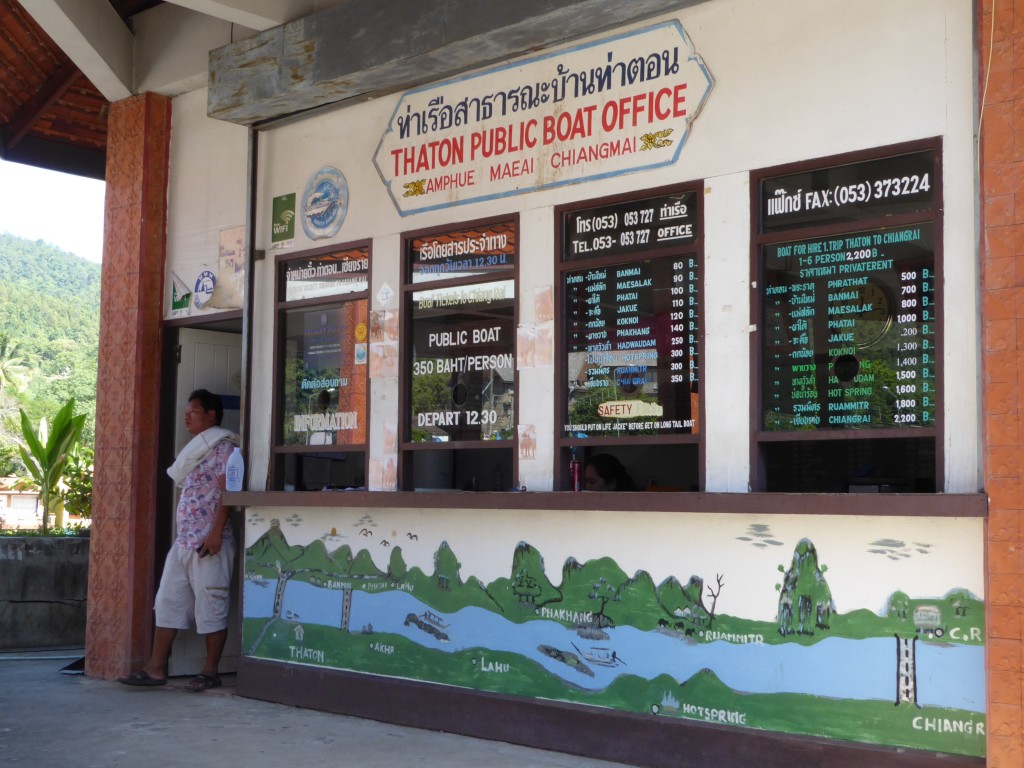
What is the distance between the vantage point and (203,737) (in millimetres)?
6402

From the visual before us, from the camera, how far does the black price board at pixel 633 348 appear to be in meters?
5.78

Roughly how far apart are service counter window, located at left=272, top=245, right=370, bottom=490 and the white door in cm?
79

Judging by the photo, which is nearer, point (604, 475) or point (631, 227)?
point (631, 227)

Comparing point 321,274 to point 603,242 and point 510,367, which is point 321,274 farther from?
point 603,242

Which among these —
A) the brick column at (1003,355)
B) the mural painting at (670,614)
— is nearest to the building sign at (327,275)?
the mural painting at (670,614)

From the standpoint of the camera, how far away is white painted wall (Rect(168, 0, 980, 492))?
15.9 feet

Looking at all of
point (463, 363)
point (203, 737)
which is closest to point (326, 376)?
point (463, 363)

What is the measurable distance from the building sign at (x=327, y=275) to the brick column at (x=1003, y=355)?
3.96 m

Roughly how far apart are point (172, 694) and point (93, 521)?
1.65 m

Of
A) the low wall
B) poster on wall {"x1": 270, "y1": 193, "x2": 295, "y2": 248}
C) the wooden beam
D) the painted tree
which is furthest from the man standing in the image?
the painted tree

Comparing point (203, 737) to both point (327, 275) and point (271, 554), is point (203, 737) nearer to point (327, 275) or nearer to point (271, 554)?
point (271, 554)

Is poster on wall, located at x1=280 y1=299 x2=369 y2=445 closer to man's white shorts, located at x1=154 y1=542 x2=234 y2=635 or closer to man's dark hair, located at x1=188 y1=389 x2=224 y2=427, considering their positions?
man's dark hair, located at x1=188 y1=389 x2=224 y2=427

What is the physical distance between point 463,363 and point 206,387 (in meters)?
2.90

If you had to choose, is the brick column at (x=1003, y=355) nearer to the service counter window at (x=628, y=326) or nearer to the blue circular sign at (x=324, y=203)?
the service counter window at (x=628, y=326)
